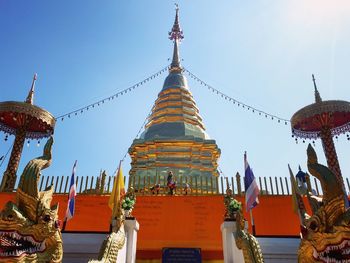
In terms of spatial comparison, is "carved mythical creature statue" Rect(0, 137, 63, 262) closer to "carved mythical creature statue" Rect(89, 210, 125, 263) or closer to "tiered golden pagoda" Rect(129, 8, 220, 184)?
"carved mythical creature statue" Rect(89, 210, 125, 263)

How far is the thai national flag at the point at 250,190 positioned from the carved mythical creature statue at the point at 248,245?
66.5 inches

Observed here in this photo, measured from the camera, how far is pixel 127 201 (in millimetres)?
9297

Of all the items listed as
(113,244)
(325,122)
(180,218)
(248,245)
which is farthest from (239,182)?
(113,244)

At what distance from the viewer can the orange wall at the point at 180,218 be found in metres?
11.0

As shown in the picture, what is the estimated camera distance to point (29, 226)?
16.7ft

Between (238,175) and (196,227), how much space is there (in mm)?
2940

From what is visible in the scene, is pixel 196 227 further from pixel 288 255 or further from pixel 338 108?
pixel 338 108

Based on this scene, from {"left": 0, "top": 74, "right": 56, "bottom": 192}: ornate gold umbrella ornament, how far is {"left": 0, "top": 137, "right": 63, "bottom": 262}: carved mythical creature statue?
9965mm

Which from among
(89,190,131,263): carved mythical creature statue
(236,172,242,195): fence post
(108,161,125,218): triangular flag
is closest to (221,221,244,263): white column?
(89,190,131,263): carved mythical creature statue

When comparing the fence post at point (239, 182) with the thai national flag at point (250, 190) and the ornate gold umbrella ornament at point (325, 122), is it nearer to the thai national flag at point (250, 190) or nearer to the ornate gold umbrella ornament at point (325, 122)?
the thai national flag at point (250, 190)

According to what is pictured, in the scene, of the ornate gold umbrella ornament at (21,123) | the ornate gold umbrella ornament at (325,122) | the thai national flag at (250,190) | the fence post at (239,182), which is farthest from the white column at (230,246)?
the ornate gold umbrella ornament at (21,123)

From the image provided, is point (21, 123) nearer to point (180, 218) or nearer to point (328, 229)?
point (180, 218)

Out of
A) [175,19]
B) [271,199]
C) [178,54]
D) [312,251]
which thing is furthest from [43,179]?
[175,19]

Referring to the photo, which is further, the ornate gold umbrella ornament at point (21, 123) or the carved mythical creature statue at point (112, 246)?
the ornate gold umbrella ornament at point (21, 123)
